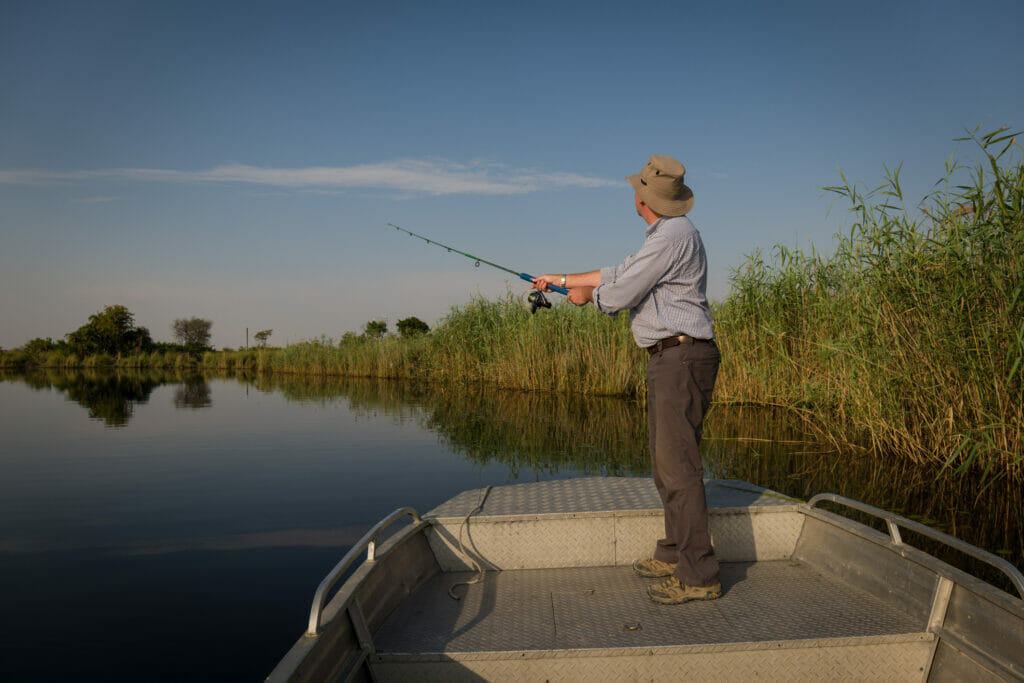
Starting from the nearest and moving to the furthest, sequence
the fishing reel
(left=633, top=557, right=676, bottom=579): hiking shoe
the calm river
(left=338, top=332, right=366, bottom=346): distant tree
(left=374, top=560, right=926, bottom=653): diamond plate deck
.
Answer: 1. (left=374, top=560, right=926, bottom=653): diamond plate deck
2. (left=633, top=557, right=676, bottom=579): hiking shoe
3. the calm river
4. the fishing reel
5. (left=338, top=332, right=366, bottom=346): distant tree

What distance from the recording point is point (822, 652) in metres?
2.20

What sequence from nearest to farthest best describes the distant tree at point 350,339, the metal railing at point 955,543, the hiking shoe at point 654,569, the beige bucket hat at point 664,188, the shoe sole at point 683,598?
the metal railing at point 955,543, the shoe sole at point 683,598, the beige bucket hat at point 664,188, the hiking shoe at point 654,569, the distant tree at point 350,339

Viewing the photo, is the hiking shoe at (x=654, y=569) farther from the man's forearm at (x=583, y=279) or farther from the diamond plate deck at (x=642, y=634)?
the man's forearm at (x=583, y=279)

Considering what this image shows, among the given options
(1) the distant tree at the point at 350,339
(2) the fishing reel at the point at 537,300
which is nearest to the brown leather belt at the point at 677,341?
(2) the fishing reel at the point at 537,300

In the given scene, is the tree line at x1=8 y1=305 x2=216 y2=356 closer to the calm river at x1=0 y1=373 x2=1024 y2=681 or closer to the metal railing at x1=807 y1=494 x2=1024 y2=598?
the calm river at x1=0 y1=373 x2=1024 y2=681

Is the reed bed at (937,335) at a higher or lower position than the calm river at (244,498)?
higher

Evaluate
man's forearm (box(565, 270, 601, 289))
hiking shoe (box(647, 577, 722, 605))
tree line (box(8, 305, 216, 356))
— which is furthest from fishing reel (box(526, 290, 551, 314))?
tree line (box(8, 305, 216, 356))

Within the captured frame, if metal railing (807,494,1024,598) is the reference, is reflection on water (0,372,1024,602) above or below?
below

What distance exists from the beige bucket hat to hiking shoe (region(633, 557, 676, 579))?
1.58 meters

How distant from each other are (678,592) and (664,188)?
170cm

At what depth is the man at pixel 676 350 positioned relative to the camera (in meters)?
2.66

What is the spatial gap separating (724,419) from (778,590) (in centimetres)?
722

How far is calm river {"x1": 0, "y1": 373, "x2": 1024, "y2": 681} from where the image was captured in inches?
129

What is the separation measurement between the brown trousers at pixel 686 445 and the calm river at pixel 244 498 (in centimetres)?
201
